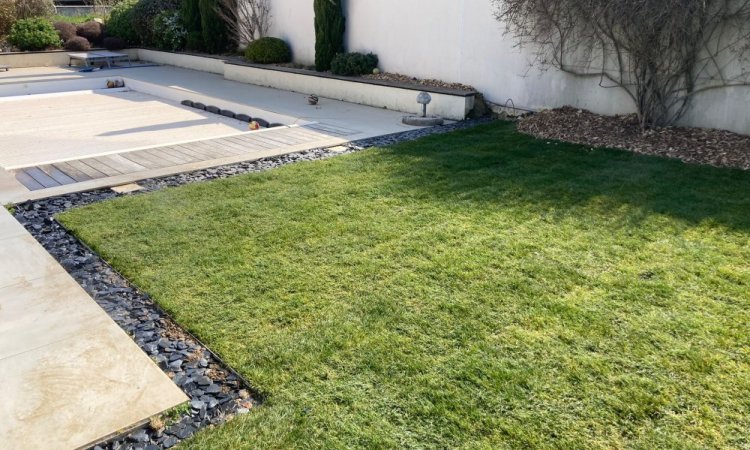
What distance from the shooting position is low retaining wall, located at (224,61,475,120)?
8.88 metres

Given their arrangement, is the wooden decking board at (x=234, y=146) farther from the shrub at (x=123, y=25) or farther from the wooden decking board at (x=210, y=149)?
the shrub at (x=123, y=25)

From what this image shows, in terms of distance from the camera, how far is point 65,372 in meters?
2.84

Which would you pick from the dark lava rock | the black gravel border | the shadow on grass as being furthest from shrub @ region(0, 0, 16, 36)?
the shadow on grass

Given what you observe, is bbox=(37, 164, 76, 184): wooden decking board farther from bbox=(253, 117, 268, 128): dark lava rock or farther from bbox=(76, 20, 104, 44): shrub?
bbox=(76, 20, 104, 44): shrub

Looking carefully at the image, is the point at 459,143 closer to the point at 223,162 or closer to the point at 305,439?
the point at 223,162

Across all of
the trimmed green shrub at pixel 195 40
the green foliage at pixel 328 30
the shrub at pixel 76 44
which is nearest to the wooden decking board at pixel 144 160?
the green foliage at pixel 328 30

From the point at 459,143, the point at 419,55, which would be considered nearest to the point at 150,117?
the point at 419,55

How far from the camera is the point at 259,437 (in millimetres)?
2416

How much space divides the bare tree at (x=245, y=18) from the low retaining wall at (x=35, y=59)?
5.42m

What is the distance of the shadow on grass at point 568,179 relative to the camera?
491cm

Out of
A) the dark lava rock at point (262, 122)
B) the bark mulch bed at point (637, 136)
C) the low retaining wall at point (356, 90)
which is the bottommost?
the dark lava rock at point (262, 122)

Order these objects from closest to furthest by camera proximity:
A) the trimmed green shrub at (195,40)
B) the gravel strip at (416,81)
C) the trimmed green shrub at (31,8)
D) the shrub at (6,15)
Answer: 1. the gravel strip at (416,81)
2. the trimmed green shrub at (195,40)
3. the shrub at (6,15)
4. the trimmed green shrub at (31,8)

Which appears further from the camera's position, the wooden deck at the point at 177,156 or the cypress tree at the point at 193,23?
the cypress tree at the point at 193,23

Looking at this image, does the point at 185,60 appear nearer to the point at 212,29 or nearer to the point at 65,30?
the point at 212,29
